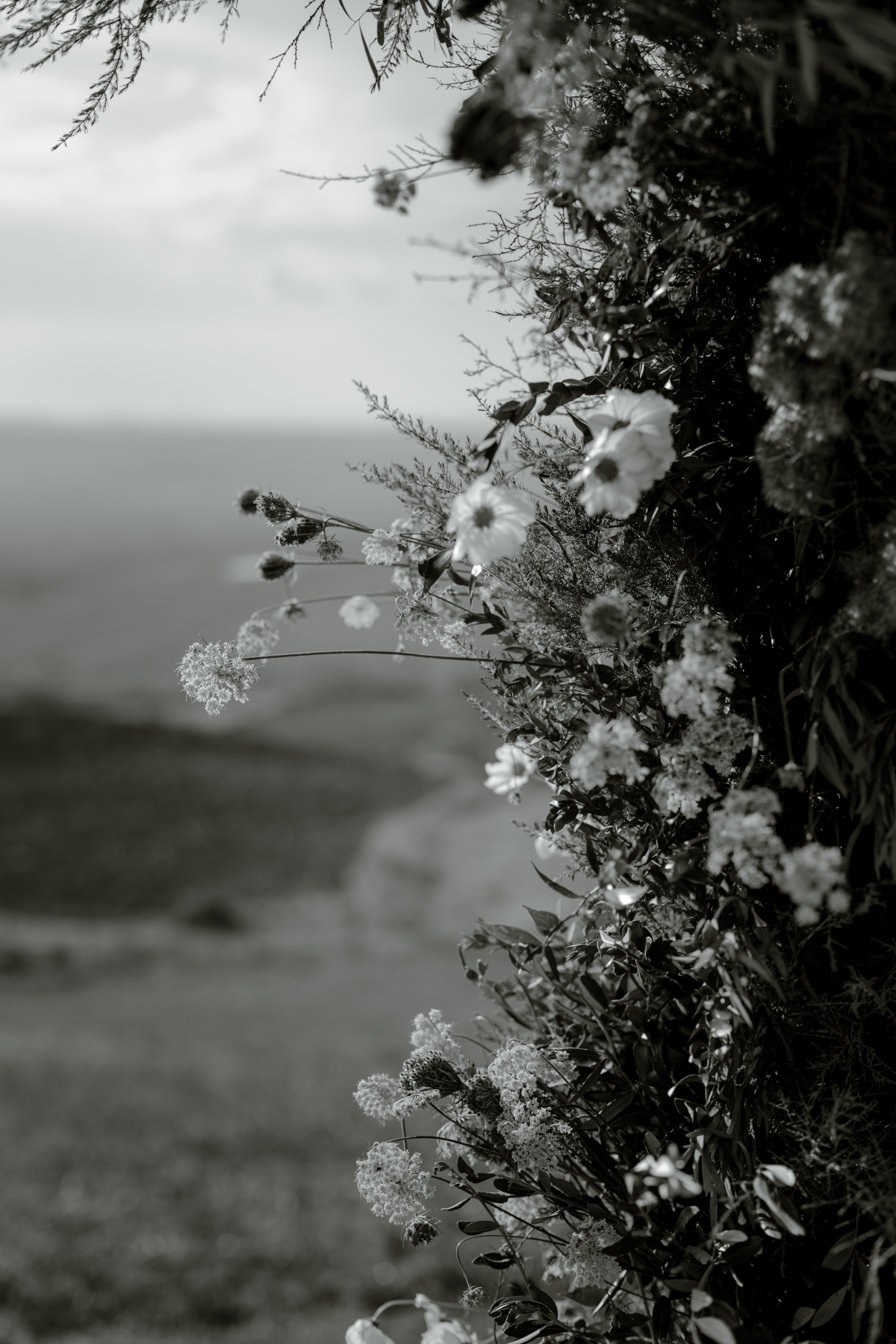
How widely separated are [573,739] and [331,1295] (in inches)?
197

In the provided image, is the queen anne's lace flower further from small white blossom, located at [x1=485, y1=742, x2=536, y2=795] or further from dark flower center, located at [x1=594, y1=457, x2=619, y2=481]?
small white blossom, located at [x1=485, y1=742, x2=536, y2=795]

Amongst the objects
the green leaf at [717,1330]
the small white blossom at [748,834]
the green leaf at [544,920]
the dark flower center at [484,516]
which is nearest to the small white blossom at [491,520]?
the dark flower center at [484,516]

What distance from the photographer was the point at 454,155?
672mm

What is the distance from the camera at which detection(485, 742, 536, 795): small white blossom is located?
1128mm

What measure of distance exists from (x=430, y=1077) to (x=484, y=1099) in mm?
57

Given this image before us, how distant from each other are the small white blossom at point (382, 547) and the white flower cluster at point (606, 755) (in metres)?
0.29

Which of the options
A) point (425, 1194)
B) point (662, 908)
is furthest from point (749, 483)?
point (425, 1194)

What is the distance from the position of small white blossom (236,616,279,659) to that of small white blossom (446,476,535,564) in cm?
25

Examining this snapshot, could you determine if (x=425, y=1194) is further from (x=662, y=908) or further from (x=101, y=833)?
(x=101, y=833)

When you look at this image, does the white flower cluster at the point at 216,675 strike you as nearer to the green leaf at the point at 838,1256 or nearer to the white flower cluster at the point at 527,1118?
the white flower cluster at the point at 527,1118

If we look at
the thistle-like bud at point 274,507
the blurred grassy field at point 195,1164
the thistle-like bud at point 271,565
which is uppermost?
the blurred grassy field at point 195,1164

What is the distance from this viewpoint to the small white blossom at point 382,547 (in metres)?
1.00

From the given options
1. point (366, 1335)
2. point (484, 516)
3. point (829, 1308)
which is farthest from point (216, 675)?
point (829, 1308)

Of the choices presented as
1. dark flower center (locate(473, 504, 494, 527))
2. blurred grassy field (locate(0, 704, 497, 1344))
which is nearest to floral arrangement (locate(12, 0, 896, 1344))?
dark flower center (locate(473, 504, 494, 527))
